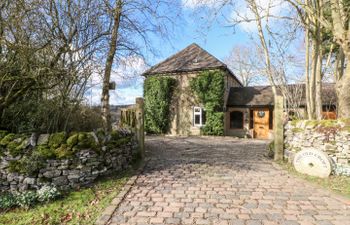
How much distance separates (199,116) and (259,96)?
4.72m

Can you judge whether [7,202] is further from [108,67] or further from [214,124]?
[214,124]

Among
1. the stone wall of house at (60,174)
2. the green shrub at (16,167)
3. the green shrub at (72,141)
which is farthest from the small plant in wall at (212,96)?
A: the green shrub at (16,167)

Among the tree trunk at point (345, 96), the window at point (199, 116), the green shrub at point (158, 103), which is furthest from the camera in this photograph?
the green shrub at point (158, 103)

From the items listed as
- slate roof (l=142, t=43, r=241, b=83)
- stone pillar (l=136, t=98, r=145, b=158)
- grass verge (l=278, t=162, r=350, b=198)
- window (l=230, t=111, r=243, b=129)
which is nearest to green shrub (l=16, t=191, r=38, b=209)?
stone pillar (l=136, t=98, r=145, b=158)

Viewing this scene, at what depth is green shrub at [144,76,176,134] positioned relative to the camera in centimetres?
1723

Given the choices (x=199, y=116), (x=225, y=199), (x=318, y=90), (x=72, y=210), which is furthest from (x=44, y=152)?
(x=199, y=116)

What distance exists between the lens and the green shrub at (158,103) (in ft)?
56.5

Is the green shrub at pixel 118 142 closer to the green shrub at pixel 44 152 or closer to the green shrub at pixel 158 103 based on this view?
the green shrub at pixel 44 152

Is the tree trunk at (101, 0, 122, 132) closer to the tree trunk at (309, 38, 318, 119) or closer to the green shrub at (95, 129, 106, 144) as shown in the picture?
the green shrub at (95, 129, 106, 144)

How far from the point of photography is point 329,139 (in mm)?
5969

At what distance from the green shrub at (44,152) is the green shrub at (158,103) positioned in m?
12.4

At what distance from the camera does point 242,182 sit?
5301mm

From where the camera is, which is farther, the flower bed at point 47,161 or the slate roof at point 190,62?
the slate roof at point 190,62

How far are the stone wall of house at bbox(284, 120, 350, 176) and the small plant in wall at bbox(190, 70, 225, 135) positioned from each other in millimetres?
9041
